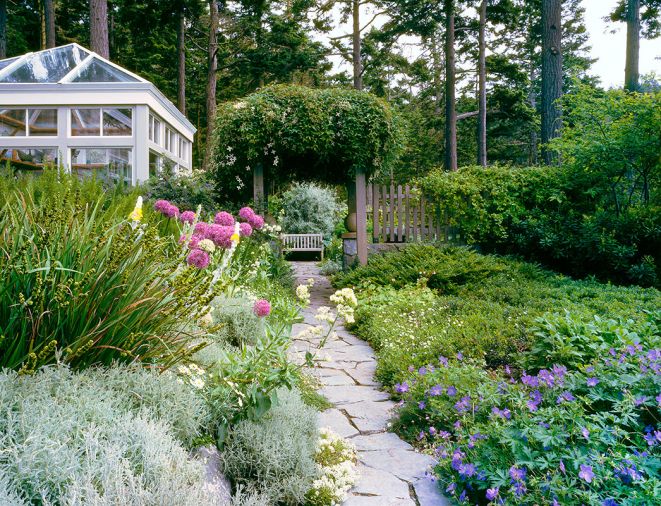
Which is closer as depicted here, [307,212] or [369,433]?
[369,433]

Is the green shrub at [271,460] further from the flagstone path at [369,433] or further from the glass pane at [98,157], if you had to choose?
the glass pane at [98,157]

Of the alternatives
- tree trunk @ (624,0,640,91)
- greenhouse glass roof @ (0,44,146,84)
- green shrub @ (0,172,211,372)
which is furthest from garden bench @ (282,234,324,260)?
green shrub @ (0,172,211,372)

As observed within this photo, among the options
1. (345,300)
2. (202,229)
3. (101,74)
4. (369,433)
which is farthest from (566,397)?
(101,74)

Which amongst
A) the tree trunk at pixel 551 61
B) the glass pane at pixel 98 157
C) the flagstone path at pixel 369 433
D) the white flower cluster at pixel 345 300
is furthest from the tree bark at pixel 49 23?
the white flower cluster at pixel 345 300

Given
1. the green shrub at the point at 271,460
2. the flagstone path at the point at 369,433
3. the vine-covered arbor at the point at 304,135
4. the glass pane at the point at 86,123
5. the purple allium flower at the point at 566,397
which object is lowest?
the flagstone path at the point at 369,433

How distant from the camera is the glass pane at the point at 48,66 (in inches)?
512

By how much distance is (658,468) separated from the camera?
190 centimetres

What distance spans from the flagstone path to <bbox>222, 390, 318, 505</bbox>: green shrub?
0.85ft

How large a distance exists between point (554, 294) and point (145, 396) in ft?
15.9

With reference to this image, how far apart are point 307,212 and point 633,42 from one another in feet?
→ 32.5

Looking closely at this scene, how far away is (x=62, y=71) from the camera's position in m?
13.3

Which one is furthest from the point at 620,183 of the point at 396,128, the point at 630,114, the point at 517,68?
the point at 517,68

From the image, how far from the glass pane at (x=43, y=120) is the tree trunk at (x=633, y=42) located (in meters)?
14.6

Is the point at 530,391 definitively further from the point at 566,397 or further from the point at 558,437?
the point at 558,437
